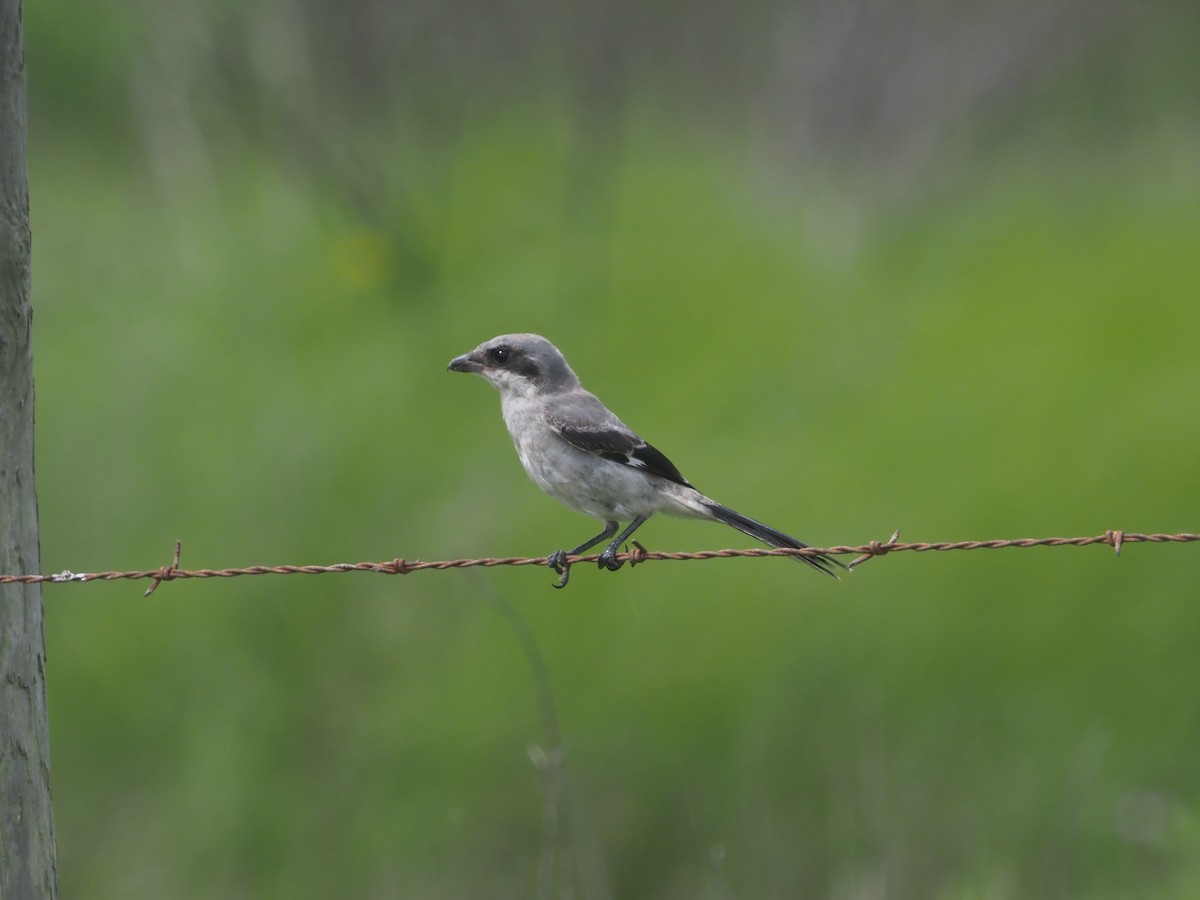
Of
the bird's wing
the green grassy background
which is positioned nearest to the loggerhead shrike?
the bird's wing

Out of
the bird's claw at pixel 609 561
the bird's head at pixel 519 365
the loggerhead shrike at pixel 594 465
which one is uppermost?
the bird's head at pixel 519 365

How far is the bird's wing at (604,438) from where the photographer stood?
14.1 ft

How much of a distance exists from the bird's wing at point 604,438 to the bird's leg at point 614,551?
0.60ft

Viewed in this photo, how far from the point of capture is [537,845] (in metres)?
5.93

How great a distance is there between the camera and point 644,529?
6.55 meters

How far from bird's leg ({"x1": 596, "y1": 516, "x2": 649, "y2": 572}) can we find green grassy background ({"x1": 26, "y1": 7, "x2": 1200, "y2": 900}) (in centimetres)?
132

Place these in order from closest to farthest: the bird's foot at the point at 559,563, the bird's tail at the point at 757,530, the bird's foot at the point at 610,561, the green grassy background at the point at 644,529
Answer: the bird's tail at the point at 757,530 < the bird's foot at the point at 559,563 < the bird's foot at the point at 610,561 < the green grassy background at the point at 644,529

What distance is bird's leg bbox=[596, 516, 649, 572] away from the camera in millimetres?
4238

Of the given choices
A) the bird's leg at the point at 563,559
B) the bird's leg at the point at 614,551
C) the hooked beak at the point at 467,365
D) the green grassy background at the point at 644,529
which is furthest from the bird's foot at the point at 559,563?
the green grassy background at the point at 644,529

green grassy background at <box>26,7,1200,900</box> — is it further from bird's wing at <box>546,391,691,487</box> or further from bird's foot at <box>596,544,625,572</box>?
bird's wing at <box>546,391,691,487</box>

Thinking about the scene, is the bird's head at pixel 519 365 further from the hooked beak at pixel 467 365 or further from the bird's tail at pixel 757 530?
the bird's tail at pixel 757 530

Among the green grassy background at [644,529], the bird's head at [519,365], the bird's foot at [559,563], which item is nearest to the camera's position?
the bird's foot at [559,563]

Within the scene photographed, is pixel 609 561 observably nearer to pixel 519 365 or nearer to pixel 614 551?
pixel 614 551

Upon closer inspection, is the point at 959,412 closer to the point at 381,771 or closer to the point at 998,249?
the point at 998,249
